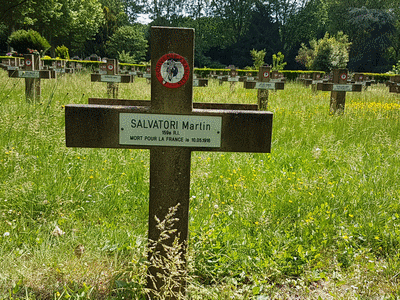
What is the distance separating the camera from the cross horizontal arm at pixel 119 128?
1.97m

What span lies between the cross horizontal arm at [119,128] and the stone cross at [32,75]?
6452 mm

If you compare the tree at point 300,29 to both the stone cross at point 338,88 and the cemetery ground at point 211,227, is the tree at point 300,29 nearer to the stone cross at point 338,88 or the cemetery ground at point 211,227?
the stone cross at point 338,88

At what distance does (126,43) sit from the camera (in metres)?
47.1

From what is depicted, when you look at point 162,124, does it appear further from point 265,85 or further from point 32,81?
point 265,85

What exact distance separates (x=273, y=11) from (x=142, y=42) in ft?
69.9

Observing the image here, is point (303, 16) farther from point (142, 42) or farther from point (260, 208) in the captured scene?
point (260, 208)

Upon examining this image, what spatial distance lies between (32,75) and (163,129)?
7.06 meters

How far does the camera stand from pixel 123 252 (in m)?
2.48

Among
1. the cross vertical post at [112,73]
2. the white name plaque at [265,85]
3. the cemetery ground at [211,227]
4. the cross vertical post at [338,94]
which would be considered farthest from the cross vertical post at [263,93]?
the cemetery ground at [211,227]

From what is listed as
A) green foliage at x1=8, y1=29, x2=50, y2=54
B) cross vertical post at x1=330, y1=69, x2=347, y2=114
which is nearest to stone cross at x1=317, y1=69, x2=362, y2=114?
cross vertical post at x1=330, y1=69, x2=347, y2=114

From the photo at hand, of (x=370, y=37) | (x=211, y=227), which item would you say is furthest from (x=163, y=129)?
(x=370, y=37)

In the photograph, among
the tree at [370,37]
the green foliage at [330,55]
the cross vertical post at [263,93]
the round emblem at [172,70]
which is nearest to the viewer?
the round emblem at [172,70]

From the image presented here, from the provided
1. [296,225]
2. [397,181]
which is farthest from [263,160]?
[296,225]

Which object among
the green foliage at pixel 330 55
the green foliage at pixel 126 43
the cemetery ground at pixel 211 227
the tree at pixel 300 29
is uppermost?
the tree at pixel 300 29
